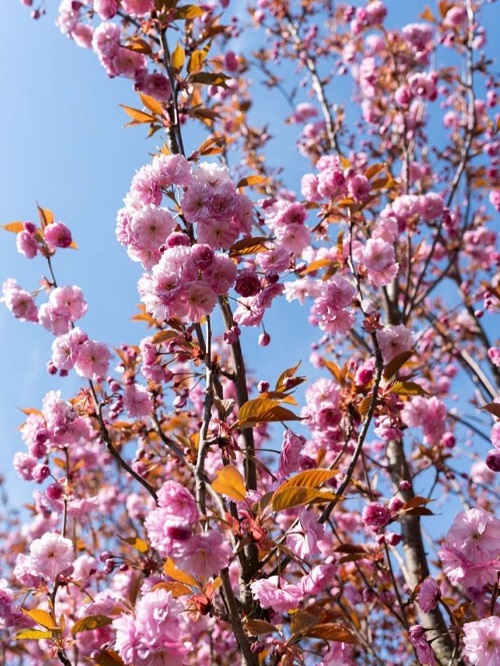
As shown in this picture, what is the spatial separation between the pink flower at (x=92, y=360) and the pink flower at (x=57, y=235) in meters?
0.54

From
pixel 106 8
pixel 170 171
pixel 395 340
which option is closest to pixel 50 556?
pixel 170 171

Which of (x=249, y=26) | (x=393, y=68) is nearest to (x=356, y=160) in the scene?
(x=393, y=68)

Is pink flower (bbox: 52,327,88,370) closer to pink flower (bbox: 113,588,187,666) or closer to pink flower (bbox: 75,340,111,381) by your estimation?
pink flower (bbox: 75,340,111,381)

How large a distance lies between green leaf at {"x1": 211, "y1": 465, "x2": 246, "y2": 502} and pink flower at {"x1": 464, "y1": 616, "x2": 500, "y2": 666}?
2.74 feet

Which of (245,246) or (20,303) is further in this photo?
(20,303)

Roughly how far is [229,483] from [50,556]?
4.42ft

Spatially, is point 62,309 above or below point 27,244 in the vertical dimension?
below

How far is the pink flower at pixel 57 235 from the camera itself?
271 cm

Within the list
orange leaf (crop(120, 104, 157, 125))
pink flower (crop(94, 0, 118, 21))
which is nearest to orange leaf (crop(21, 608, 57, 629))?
orange leaf (crop(120, 104, 157, 125))

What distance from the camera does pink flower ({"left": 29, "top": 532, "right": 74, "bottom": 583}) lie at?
231cm

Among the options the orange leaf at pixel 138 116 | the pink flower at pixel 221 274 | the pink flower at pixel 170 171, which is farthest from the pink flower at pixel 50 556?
the orange leaf at pixel 138 116

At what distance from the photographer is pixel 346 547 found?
2.48 meters

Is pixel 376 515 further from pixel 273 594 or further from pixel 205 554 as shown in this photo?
pixel 205 554

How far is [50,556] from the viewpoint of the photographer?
2.33 m
